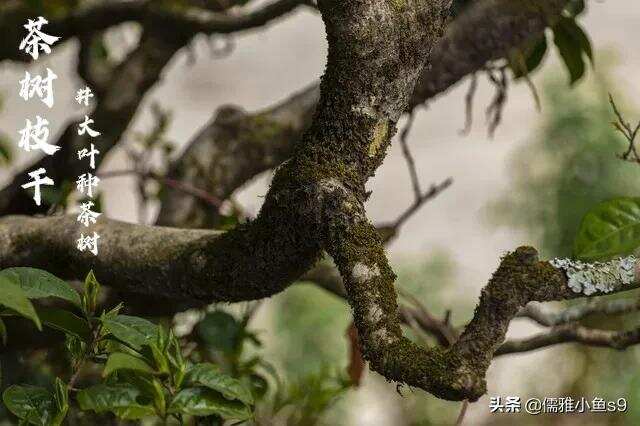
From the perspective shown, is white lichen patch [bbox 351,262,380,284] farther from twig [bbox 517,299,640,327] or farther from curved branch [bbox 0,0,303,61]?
curved branch [bbox 0,0,303,61]

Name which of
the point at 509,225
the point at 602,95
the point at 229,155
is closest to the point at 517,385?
the point at 509,225

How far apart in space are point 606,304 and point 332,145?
0.29 m

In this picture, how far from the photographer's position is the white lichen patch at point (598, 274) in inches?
17.2

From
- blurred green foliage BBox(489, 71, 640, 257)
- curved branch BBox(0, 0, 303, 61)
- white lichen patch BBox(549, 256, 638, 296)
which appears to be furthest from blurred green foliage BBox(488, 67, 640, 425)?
white lichen patch BBox(549, 256, 638, 296)

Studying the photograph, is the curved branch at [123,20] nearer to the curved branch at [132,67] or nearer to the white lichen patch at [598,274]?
the curved branch at [132,67]

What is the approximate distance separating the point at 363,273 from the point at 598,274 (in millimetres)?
102

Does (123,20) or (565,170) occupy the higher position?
(123,20)

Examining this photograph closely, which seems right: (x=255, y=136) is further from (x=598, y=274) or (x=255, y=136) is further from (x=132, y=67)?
(x=598, y=274)

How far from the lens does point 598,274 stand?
446 millimetres

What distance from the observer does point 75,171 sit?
94 centimetres

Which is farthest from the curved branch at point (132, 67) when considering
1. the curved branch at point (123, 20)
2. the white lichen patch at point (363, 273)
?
the white lichen patch at point (363, 273)

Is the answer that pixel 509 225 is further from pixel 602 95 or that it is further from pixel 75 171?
pixel 75 171

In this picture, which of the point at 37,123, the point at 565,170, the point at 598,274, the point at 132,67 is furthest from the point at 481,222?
the point at 598,274

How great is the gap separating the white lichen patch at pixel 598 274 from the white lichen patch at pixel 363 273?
77 mm
